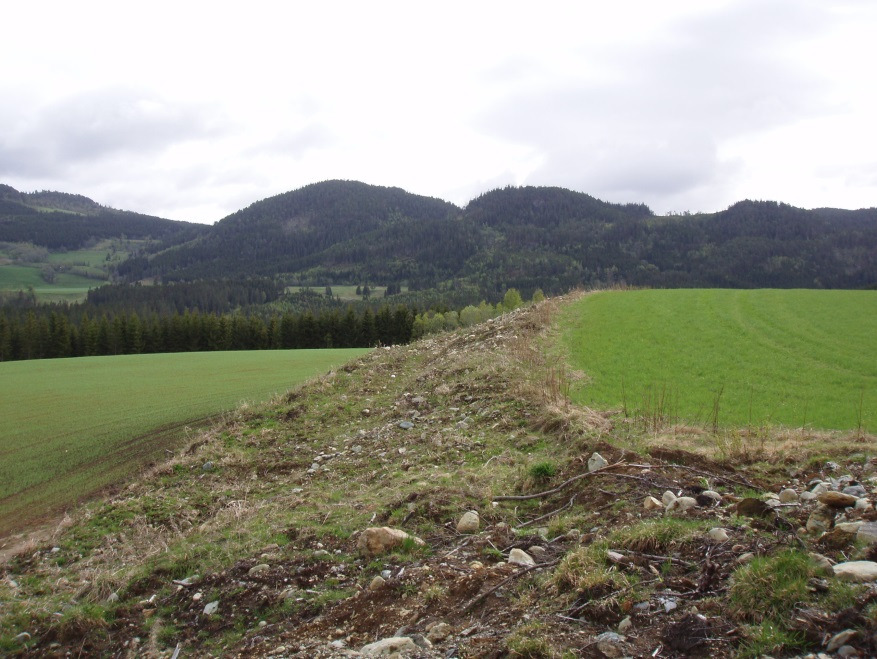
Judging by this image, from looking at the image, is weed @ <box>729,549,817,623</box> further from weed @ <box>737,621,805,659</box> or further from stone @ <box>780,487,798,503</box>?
stone @ <box>780,487,798,503</box>

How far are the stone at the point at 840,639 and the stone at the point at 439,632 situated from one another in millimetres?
2551

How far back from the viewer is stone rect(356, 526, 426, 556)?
628cm

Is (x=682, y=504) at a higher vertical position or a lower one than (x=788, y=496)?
lower

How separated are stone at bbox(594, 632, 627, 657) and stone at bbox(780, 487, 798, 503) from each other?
3.00 meters

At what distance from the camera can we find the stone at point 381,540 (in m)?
6.28

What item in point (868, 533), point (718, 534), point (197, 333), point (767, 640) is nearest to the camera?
point (767, 640)

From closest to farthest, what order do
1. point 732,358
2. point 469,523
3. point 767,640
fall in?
point 767,640 → point 469,523 → point 732,358

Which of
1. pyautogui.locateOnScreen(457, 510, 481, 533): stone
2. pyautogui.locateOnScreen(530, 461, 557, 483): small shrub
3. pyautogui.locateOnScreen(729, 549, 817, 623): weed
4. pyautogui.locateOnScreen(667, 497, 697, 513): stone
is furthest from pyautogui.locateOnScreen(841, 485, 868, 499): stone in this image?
pyautogui.locateOnScreen(457, 510, 481, 533): stone

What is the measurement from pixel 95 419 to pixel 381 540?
17542mm

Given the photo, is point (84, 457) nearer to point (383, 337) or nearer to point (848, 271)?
point (383, 337)

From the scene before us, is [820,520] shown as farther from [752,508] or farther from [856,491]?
[856,491]

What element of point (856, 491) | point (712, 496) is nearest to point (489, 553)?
point (712, 496)

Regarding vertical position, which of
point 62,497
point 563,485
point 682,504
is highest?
point 682,504

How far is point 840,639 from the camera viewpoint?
3043mm
